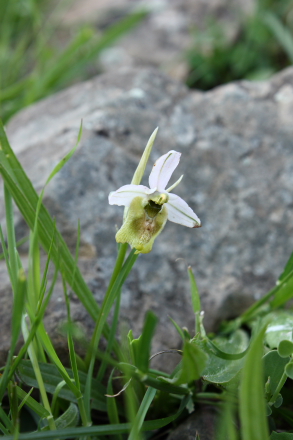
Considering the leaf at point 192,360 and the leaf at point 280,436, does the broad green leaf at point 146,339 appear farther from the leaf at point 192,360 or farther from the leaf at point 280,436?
the leaf at point 280,436

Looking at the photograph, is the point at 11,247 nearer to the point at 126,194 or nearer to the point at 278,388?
the point at 126,194

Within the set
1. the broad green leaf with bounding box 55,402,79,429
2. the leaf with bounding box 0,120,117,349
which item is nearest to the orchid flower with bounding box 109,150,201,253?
the leaf with bounding box 0,120,117,349

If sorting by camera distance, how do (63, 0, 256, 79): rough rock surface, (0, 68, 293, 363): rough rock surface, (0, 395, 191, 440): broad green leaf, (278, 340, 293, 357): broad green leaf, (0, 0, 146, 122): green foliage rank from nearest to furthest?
(0, 395, 191, 440): broad green leaf
(278, 340, 293, 357): broad green leaf
(0, 68, 293, 363): rough rock surface
(0, 0, 146, 122): green foliage
(63, 0, 256, 79): rough rock surface

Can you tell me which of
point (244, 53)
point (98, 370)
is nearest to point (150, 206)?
point (98, 370)

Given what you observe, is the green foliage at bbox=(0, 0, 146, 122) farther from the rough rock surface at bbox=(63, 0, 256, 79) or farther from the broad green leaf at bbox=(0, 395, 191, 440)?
the broad green leaf at bbox=(0, 395, 191, 440)

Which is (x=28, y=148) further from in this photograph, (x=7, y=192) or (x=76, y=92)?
(x=7, y=192)

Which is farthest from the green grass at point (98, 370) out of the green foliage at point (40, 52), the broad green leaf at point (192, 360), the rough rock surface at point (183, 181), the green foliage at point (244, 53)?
the green foliage at point (244, 53)
